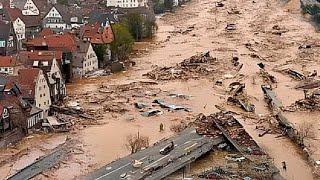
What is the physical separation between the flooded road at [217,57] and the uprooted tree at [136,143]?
307mm

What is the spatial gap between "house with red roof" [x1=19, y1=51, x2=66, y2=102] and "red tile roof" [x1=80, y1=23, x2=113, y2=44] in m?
7.90

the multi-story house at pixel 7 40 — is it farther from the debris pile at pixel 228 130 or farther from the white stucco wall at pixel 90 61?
the debris pile at pixel 228 130

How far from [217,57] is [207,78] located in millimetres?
6092

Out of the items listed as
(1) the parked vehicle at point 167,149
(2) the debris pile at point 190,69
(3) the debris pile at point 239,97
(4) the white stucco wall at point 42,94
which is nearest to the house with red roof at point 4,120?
(4) the white stucco wall at point 42,94

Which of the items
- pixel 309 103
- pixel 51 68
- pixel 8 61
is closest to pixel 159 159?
pixel 51 68

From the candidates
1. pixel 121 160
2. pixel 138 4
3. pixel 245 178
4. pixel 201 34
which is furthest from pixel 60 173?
pixel 138 4

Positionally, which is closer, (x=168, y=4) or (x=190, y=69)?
(x=190, y=69)

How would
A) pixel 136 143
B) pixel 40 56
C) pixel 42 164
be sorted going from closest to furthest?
pixel 42 164 → pixel 136 143 → pixel 40 56

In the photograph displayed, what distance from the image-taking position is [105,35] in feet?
144

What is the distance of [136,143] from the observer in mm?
25422

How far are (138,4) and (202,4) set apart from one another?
12.4 m

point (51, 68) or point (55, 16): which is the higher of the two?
point (55, 16)

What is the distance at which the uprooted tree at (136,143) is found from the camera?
2518 cm

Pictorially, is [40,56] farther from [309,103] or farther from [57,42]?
[309,103]
